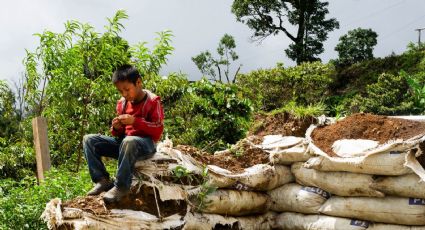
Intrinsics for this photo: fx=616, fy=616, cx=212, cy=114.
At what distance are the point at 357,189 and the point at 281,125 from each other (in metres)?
1.42

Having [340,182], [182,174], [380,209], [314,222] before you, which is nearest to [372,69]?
[314,222]

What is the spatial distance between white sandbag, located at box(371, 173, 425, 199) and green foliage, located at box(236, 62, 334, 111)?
13433 millimetres

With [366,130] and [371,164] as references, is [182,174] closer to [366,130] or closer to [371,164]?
[371,164]

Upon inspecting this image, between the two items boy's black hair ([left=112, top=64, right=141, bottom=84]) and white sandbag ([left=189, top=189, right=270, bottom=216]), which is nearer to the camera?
boy's black hair ([left=112, top=64, right=141, bottom=84])

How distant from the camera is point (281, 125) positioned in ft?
21.4

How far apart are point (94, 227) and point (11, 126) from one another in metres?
10.2

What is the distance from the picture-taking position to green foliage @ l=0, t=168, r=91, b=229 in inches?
201

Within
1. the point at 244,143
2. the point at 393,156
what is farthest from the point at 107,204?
the point at 393,156

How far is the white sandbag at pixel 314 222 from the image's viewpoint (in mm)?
5391

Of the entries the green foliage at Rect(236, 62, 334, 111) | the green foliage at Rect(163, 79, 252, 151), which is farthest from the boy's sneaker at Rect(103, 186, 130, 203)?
the green foliage at Rect(236, 62, 334, 111)

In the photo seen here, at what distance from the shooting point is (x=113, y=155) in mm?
4863

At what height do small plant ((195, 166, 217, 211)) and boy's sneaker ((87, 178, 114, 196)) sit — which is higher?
boy's sneaker ((87, 178, 114, 196))

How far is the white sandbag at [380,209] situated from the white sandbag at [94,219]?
171 centimetres

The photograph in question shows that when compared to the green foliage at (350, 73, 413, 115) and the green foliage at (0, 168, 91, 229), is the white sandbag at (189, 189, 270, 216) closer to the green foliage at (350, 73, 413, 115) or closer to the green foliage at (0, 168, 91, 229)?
the green foliage at (0, 168, 91, 229)
